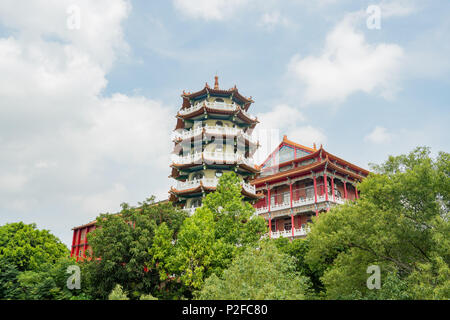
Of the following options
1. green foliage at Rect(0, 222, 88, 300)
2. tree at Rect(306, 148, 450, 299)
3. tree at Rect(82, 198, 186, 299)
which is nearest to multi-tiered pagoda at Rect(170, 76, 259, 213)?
tree at Rect(82, 198, 186, 299)

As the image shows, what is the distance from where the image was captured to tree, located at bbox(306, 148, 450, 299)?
43.6 ft

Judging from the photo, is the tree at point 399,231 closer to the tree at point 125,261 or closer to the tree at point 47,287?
the tree at point 125,261

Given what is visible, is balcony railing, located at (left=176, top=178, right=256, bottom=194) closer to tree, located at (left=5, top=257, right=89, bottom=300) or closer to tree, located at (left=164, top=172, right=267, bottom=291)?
tree, located at (left=164, top=172, right=267, bottom=291)

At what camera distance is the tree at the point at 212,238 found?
17891mm

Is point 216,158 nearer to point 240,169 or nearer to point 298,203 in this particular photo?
point 240,169

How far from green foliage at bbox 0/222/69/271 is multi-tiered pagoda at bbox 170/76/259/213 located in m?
9.60

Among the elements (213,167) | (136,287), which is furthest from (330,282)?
(213,167)

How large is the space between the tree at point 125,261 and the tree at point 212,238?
1.14 m

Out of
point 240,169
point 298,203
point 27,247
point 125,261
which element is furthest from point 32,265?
point 298,203

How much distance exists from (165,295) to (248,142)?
1536cm

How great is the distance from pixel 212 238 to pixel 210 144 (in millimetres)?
12501

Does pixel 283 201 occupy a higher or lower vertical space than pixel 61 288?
higher

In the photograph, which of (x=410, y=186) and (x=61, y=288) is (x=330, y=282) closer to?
(x=410, y=186)
